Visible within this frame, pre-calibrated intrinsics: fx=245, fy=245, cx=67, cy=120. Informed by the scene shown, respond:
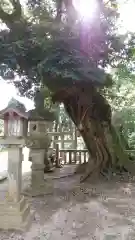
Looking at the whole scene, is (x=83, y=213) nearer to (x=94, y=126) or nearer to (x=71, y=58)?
(x=71, y=58)

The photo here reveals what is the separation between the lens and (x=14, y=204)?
3.73m

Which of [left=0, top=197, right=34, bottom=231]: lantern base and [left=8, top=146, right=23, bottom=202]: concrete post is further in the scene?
[left=8, top=146, right=23, bottom=202]: concrete post

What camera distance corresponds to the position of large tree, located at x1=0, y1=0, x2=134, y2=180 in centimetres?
506

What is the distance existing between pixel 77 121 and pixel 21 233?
159 inches

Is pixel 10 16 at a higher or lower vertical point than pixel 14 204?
higher

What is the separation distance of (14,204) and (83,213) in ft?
4.41

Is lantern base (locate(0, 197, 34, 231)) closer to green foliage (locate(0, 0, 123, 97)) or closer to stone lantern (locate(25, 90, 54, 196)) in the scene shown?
stone lantern (locate(25, 90, 54, 196))

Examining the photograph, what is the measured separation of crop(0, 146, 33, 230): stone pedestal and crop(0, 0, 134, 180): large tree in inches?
76.1

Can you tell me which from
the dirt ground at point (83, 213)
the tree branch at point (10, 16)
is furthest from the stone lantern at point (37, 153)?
the tree branch at point (10, 16)

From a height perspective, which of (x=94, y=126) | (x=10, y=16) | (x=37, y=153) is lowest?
(x=37, y=153)

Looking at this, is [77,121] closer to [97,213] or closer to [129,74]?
[129,74]

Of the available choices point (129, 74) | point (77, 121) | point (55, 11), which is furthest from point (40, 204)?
point (55, 11)

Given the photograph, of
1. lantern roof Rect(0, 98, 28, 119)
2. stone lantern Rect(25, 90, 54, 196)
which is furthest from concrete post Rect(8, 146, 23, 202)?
stone lantern Rect(25, 90, 54, 196)

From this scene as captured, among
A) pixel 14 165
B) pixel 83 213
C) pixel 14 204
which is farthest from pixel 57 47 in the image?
pixel 83 213
